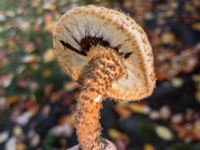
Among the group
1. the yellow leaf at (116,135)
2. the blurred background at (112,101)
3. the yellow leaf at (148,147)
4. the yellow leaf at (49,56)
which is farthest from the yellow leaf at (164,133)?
the yellow leaf at (49,56)

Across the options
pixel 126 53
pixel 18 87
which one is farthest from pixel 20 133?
pixel 126 53

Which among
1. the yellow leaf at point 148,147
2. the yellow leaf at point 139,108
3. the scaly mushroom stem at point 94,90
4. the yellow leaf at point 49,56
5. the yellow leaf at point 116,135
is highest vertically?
the scaly mushroom stem at point 94,90

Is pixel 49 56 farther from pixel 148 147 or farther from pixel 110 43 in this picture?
pixel 110 43

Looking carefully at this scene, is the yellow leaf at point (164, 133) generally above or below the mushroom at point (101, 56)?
below

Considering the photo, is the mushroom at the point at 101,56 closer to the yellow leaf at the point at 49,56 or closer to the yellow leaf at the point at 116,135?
the yellow leaf at the point at 116,135

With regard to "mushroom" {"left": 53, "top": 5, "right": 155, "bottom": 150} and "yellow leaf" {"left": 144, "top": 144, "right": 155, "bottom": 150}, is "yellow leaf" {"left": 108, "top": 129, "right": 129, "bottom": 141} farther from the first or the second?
"mushroom" {"left": 53, "top": 5, "right": 155, "bottom": 150}
